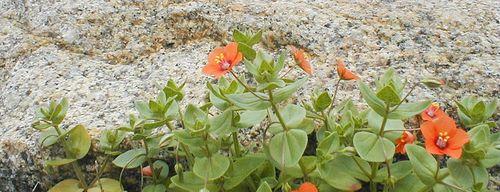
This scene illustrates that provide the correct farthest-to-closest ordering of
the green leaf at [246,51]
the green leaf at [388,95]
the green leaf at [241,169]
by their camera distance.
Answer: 1. the green leaf at [241,169]
2. the green leaf at [246,51]
3. the green leaf at [388,95]

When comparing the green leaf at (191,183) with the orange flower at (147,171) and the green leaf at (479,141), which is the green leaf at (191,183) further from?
the green leaf at (479,141)

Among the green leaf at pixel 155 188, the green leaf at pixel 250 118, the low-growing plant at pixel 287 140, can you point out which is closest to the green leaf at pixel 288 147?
the low-growing plant at pixel 287 140

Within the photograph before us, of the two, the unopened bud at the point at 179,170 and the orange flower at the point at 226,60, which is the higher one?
the orange flower at the point at 226,60

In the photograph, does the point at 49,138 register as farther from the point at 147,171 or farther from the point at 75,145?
the point at 147,171

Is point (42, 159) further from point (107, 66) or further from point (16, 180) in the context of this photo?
point (107, 66)

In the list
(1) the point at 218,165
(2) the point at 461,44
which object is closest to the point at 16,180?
(1) the point at 218,165
